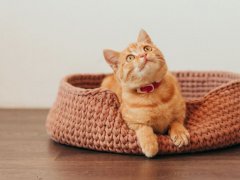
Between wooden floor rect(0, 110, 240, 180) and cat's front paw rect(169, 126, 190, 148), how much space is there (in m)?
0.04

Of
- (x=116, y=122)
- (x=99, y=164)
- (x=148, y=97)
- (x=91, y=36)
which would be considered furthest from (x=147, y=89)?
(x=91, y=36)

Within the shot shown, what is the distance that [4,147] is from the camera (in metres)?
1.41

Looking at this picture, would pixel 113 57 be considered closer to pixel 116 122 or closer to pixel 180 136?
pixel 116 122

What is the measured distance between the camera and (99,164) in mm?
1217

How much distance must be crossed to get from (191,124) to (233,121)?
123mm

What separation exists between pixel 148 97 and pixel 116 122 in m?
0.11

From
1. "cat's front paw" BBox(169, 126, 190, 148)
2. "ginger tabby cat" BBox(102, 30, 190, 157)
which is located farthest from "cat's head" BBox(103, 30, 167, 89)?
"cat's front paw" BBox(169, 126, 190, 148)

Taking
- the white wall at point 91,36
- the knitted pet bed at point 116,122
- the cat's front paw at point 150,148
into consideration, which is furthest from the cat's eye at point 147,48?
the white wall at point 91,36

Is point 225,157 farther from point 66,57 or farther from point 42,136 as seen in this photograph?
point 66,57

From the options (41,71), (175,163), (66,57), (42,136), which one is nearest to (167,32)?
(66,57)

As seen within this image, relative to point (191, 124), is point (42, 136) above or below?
below

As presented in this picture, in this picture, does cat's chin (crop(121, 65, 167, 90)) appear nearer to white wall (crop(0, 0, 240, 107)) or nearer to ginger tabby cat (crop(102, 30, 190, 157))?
ginger tabby cat (crop(102, 30, 190, 157))

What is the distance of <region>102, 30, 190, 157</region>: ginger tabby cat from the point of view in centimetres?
123

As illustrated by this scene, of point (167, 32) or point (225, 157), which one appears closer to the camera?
point (225, 157)
